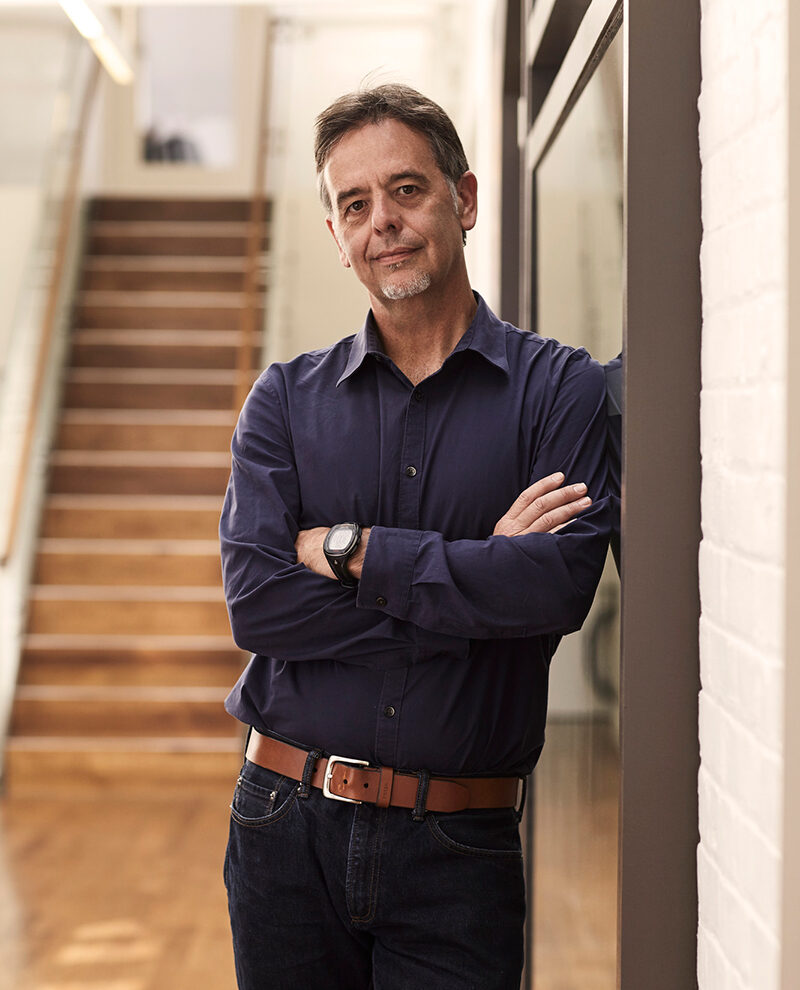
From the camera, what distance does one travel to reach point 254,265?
7090 mm

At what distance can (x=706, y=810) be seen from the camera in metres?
1.32

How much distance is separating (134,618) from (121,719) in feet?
2.03

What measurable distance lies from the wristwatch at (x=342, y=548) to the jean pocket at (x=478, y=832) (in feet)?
1.16

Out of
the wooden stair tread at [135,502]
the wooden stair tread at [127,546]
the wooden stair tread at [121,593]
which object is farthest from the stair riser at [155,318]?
the wooden stair tread at [121,593]

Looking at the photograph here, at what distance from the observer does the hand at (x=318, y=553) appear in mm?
1581

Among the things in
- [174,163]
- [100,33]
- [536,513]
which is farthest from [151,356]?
[536,513]

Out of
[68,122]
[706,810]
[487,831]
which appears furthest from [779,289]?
[68,122]

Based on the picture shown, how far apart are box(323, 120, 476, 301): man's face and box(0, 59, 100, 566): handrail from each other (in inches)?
165

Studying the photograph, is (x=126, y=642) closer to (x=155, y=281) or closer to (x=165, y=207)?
(x=155, y=281)

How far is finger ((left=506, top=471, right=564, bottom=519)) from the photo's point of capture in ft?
5.15

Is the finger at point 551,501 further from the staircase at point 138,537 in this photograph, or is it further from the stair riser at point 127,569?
the stair riser at point 127,569

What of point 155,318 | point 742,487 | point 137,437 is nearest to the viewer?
point 742,487

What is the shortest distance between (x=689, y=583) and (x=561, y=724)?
Result: 92cm

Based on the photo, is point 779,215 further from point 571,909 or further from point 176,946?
point 176,946
